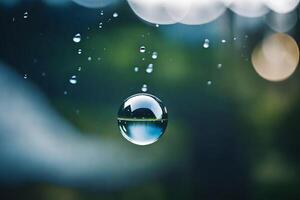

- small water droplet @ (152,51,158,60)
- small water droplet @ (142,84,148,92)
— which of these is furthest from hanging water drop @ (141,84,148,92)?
small water droplet @ (152,51,158,60)

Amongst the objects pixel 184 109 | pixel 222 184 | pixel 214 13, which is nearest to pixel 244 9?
pixel 214 13

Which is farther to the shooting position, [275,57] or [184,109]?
[275,57]

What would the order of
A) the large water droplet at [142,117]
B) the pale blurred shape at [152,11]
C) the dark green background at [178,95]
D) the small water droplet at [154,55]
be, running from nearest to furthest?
the large water droplet at [142,117] → the pale blurred shape at [152,11] → the dark green background at [178,95] → the small water droplet at [154,55]

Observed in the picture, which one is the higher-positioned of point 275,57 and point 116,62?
point 275,57

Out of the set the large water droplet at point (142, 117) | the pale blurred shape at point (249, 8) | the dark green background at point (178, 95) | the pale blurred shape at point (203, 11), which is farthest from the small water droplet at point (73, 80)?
the large water droplet at point (142, 117)

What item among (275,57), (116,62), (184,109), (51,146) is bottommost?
(51,146)

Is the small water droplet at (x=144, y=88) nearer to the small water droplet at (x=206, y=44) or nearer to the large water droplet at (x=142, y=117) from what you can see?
the small water droplet at (x=206, y=44)

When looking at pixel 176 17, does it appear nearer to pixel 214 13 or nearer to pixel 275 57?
pixel 214 13

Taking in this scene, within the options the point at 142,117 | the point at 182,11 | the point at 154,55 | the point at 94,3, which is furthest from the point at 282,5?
the point at 142,117
